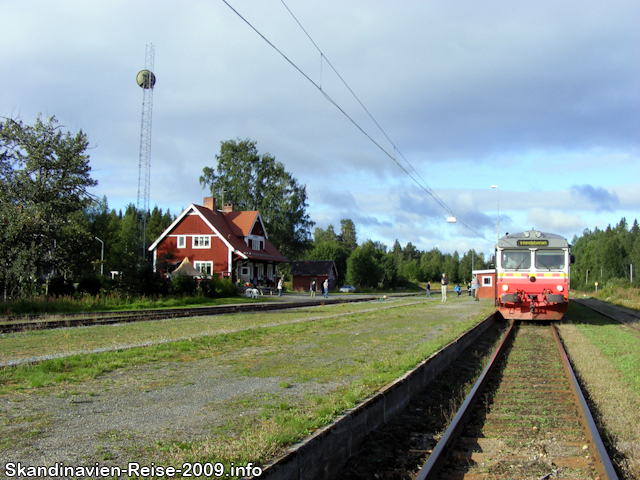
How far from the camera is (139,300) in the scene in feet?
86.8

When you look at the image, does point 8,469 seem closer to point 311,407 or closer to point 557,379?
point 311,407

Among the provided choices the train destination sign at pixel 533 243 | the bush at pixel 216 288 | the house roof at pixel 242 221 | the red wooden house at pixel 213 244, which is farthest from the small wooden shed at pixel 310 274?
the train destination sign at pixel 533 243

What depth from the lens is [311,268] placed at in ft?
221

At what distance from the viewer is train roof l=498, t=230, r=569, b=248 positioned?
1853 cm

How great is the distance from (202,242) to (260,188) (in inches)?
635

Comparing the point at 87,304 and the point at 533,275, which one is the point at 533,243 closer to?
the point at 533,275

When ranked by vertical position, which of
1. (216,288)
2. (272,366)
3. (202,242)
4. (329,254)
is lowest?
(272,366)

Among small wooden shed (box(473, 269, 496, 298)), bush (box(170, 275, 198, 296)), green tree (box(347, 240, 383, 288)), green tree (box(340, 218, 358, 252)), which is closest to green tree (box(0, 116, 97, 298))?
bush (box(170, 275, 198, 296))

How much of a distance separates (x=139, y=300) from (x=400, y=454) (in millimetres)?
23269

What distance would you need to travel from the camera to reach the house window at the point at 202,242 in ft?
150

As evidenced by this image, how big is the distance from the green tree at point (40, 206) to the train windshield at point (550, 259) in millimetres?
21574

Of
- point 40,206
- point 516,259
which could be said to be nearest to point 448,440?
point 516,259

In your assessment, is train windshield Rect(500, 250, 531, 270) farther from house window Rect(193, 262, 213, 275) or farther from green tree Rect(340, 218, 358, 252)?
green tree Rect(340, 218, 358, 252)

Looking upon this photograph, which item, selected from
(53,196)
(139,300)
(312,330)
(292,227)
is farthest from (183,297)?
(292,227)
